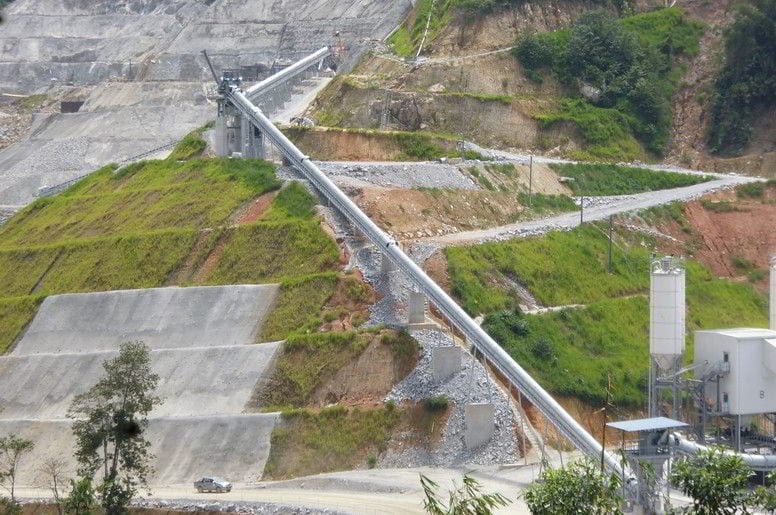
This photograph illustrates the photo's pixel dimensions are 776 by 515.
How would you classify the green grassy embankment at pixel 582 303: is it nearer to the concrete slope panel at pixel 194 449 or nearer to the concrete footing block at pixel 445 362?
the concrete footing block at pixel 445 362

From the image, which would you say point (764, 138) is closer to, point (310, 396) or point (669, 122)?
point (669, 122)

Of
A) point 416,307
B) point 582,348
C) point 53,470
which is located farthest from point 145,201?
point 582,348

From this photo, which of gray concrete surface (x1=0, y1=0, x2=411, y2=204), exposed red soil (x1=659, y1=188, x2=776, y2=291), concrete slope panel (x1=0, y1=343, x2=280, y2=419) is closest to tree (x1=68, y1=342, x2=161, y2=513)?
concrete slope panel (x1=0, y1=343, x2=280, y2=419)

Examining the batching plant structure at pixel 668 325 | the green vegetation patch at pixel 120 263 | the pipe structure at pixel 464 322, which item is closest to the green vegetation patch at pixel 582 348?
the pipe structure at pixel 464 322

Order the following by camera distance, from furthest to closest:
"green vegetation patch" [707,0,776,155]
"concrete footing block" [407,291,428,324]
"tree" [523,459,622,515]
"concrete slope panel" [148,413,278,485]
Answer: "green vegetation patch" [707,0,776,155] → "concrete footing block" [407,291,428,324] → "concrete slope panel" [148,413,278,485] → "tree" [523,459,622,515]

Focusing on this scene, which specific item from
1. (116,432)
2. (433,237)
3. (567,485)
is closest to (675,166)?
(433,237)

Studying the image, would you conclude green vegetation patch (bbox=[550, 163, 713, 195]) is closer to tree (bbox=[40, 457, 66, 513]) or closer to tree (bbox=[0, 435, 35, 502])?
tree (bbox=[40, 457, 66, 513])

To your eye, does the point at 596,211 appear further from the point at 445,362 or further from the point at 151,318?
the point at 151,318
